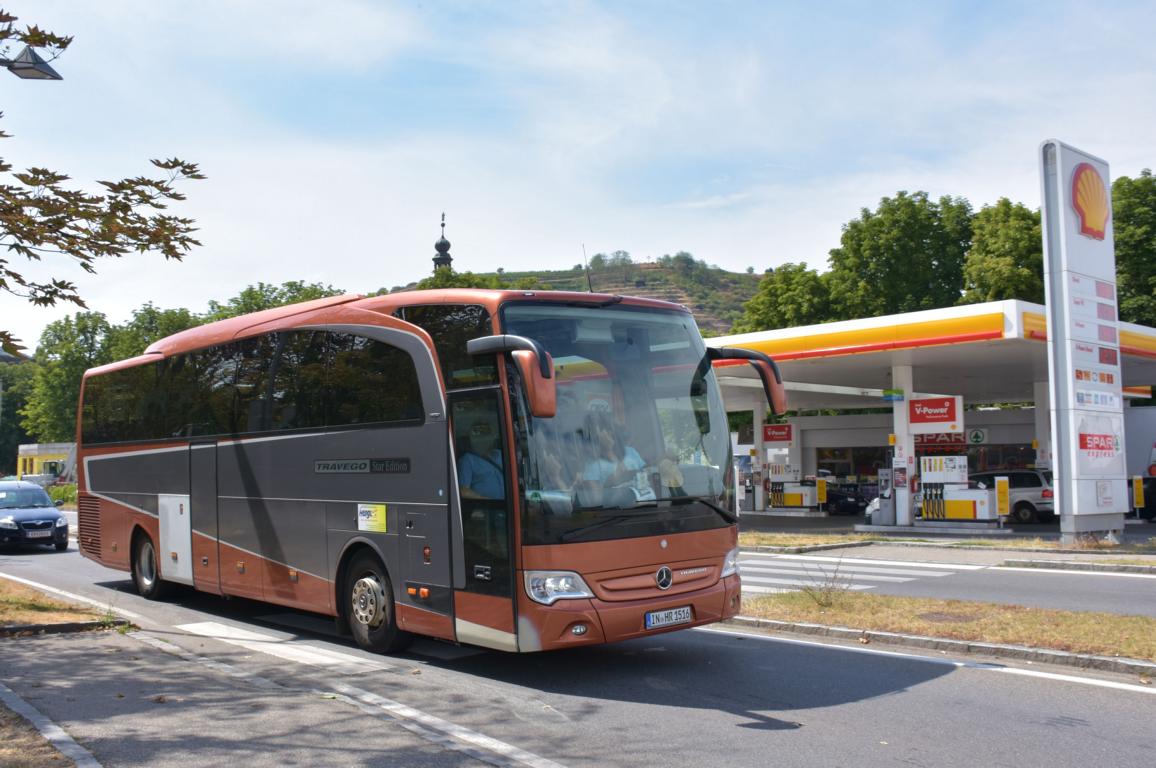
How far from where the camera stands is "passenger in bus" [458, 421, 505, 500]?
8164 mm

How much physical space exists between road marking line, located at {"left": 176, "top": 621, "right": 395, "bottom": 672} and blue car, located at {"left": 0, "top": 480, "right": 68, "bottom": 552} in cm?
1341

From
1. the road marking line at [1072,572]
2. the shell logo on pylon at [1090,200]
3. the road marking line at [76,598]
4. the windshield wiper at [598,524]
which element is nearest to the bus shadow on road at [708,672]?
the windshield wiper at [598,524]

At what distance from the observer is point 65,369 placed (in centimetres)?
6938

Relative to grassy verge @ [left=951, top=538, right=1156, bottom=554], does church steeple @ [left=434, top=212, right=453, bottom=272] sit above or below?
above

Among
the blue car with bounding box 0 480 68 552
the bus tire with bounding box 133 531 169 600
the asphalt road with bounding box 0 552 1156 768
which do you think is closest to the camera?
the asphalt road with bounding box 0 552 1156 768

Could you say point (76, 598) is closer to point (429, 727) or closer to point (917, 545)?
point (429, 727)

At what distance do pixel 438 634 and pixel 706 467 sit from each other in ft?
8.78

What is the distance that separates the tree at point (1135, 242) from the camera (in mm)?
40750

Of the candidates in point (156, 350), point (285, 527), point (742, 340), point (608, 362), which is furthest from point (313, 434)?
point (742, 340)

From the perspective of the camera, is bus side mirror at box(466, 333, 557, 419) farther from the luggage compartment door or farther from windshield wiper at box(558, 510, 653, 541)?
the luggage compartment door

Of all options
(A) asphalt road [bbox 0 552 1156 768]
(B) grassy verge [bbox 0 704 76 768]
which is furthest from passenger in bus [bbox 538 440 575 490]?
(B) grassy verge [bbox 0 704 76 768]

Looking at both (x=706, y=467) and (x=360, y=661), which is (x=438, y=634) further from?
(x=706, y=467)

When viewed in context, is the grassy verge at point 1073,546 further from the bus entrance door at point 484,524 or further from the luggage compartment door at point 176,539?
the luggage compartment door at point 176,539

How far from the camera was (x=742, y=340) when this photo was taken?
29547 millimetres
